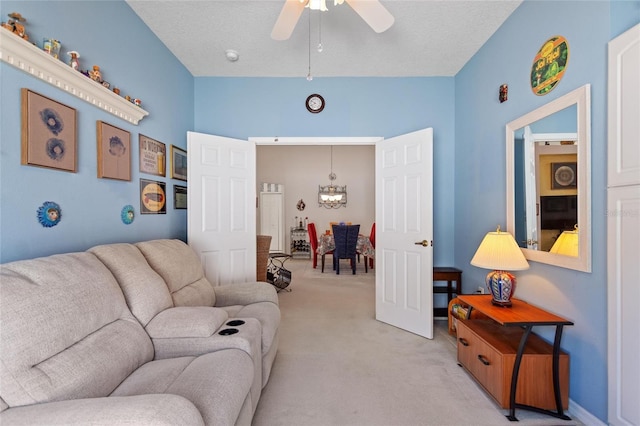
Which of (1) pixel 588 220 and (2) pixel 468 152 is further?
(2) pixel 468 152

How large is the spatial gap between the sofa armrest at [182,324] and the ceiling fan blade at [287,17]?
6.26 ft

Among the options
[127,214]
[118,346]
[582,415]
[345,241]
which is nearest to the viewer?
[118,346]

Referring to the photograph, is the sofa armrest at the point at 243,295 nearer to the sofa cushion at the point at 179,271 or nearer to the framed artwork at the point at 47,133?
the sofa cushion at the point at 179,271

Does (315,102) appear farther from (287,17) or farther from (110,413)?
(110,413)

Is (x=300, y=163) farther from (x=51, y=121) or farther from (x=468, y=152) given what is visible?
(x=51, y=121)

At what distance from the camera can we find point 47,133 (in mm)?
1588

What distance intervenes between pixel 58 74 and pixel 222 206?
184 cm

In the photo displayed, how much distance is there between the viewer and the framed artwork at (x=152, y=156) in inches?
98.2

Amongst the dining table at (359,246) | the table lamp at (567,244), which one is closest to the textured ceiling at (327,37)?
the table lamp at (567,244)

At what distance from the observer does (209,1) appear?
2.26m

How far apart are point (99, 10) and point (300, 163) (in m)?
6.50

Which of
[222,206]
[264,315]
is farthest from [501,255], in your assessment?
[222,206]

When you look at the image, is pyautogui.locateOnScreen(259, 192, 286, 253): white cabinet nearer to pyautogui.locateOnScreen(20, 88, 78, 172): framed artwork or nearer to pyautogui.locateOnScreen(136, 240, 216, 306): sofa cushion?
pyautogui.locateOnScreen(136, 240, 216, 306): sofa cushion

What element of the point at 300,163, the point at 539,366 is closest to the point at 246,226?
the point at 539,366
